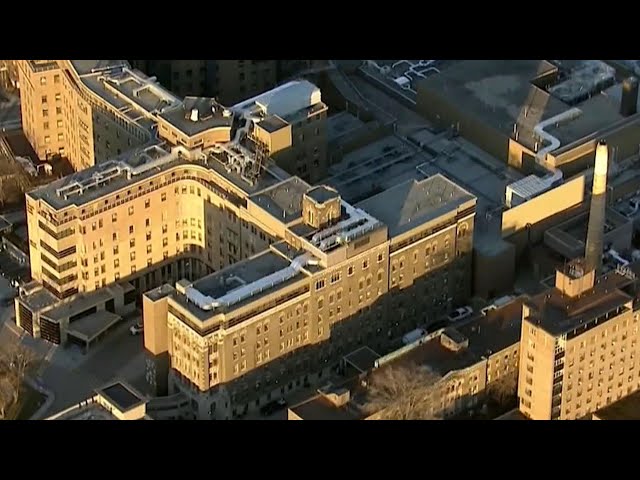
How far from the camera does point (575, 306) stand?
137875 millimetres

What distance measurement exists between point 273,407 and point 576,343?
933 inches

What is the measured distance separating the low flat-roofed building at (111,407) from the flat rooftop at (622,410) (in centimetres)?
3325

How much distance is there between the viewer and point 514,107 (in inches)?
6777

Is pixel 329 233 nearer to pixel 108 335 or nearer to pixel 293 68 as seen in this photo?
pixel 108 335

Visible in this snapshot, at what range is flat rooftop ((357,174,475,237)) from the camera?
→ 14925cm

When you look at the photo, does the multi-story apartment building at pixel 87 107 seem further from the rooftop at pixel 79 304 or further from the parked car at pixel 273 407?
the parked car at pixel 273 407

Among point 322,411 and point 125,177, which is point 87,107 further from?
point 322,411

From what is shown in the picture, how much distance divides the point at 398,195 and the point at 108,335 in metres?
25.3

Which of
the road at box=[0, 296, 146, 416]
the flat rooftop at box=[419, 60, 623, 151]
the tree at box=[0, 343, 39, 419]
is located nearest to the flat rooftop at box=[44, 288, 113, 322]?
the road at box=[0, 296, 146, 416]

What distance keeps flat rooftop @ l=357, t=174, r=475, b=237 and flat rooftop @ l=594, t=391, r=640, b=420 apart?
65.5 feet

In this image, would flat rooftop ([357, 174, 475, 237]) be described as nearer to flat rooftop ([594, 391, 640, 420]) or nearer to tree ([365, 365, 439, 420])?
tree ([365, 365, 439, 420])

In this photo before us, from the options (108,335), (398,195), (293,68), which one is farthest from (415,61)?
(108,335)

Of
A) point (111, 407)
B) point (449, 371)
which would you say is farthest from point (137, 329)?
point (449, 371)

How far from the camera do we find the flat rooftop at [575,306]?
13612 cm
